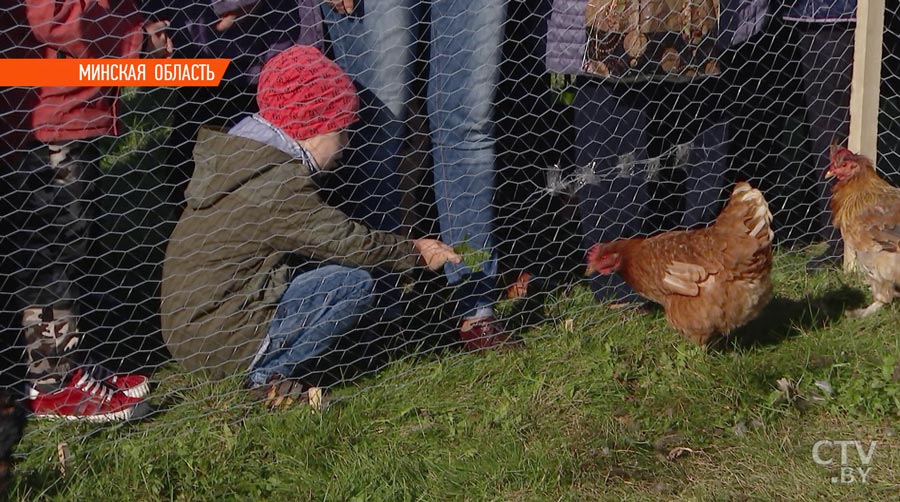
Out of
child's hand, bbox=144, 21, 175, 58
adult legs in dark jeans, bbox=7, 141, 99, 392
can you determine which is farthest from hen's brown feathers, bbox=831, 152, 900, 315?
adult legs in dark jeans, bbox=7, 141, 99, 392

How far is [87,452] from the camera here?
3.05m

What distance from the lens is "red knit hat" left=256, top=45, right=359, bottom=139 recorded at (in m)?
3.20

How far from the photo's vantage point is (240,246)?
324cm

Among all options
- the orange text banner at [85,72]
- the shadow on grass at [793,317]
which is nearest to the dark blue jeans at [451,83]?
the orange text banner at [85,72]

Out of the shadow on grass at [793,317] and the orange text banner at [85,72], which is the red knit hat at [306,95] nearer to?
the orange text banner at [85,72]

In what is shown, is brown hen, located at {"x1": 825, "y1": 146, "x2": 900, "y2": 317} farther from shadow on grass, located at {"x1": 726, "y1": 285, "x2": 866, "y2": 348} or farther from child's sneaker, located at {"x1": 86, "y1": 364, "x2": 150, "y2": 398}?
child's sneaker, located at {"x1": 86, "y1": 364, "x2": 150, "y2": 398}

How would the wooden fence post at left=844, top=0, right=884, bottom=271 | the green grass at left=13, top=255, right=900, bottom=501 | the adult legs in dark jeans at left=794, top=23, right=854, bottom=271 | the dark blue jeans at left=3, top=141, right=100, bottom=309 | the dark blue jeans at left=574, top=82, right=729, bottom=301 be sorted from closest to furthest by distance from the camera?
the green grass at left=13, top=255, right=900, bottom=501 → the dark blue jeans at left=3, top=141, right=100, bottom=309 → the dark blue jeans at left=574, top=82, right=729, bottom=301 → the wooden fence post at left=844, top=0, right=884, bottom=271 → the adult legs in dark jeans at left=794, top=23, right=854, bottom=271

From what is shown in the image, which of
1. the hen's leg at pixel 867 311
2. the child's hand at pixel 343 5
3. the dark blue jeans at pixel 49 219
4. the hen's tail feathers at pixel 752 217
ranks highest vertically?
the child's hand at pixel 343 5

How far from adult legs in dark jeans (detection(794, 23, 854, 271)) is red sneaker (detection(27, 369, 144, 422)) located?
8.32 ft

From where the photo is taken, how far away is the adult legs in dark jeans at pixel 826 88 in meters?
4.16

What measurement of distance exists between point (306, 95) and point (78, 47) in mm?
629

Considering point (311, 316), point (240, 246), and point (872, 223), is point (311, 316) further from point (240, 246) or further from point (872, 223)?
point (872, 223)

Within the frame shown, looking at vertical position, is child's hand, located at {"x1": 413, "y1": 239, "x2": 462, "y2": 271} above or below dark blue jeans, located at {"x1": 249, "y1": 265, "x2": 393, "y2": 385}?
above

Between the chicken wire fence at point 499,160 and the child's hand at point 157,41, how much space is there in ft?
0.46
